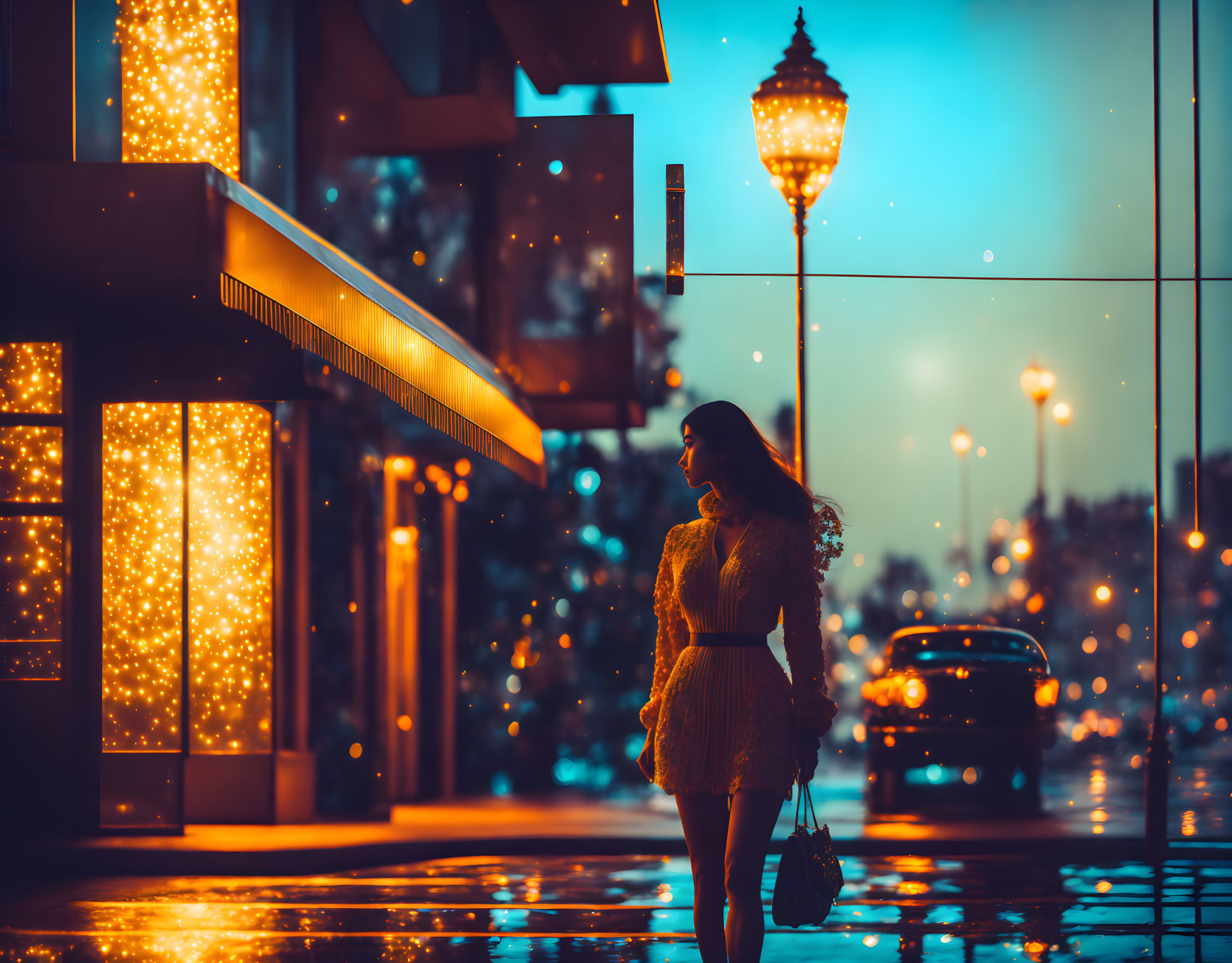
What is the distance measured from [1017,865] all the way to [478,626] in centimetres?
949

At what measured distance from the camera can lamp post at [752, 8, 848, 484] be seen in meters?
11.3

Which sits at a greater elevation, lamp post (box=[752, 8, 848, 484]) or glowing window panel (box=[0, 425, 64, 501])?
lamp post (box=[752, 8, 848, 484])

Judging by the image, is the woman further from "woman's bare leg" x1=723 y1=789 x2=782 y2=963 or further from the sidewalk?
Result: the sidewalk

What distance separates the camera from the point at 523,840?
10.7m

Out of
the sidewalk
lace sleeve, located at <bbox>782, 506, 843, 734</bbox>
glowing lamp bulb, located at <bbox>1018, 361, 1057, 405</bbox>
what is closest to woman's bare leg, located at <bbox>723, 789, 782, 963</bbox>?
lace sleeve, located at <bbox>782, 506, 843, 734</bbox>

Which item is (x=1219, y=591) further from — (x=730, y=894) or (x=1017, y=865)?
(x=730, y=894)

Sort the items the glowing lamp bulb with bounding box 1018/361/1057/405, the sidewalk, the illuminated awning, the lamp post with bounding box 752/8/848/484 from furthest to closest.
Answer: the glowing lamp bulb with bounding box 1018/361/1057/405, the lamp post with bounding box 752/8/848/484, the sidewalk, the illuminated awning

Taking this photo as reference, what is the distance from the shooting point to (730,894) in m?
4.66

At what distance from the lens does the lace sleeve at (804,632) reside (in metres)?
4.78

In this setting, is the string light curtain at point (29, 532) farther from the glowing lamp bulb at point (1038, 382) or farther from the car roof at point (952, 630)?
the glowing lamp bulb at point (1038, 382)

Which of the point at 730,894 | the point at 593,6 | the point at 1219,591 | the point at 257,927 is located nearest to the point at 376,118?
the point at 593,6

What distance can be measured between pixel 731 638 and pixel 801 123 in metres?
7.34

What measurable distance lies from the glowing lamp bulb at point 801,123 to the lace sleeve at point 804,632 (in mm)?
6951

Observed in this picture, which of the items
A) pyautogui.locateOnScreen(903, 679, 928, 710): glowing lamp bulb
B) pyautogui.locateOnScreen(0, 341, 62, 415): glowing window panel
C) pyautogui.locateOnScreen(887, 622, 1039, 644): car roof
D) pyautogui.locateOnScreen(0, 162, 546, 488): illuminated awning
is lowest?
pyautogui.locateOnScreen(903, 679, 928, 710): glowing lamp bulb
